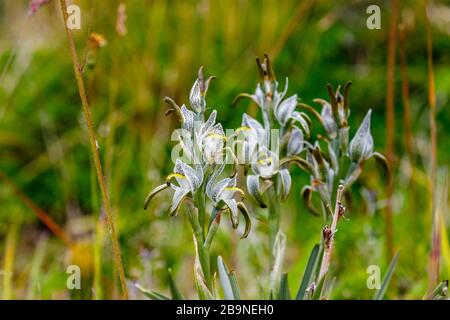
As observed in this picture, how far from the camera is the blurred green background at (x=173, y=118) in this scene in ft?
7.27

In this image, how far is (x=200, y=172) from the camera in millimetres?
1182

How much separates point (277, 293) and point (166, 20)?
6.30 feet

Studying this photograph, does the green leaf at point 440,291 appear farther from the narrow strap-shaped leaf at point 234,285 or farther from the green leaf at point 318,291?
the narrow strap-shaped leaf at point 234,285

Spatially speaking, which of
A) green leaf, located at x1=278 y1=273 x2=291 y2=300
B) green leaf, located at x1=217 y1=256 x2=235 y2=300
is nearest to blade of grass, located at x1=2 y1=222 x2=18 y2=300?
green leaf, located at x1=217 y1=256 x2=235 y2=300

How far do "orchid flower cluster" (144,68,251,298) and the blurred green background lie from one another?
34.0 inches

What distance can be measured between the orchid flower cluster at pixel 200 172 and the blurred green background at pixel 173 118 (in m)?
0.86

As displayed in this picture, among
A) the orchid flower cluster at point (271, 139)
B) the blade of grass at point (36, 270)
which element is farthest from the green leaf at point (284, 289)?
the blade of grass at point (36, 270)

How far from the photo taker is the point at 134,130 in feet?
9.34

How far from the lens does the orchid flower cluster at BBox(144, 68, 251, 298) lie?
1.17 meters

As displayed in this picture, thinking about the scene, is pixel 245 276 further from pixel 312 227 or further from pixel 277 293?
pixel 277 293

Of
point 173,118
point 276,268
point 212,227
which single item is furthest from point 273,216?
point 173,118

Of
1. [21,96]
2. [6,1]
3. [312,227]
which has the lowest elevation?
[312,227]

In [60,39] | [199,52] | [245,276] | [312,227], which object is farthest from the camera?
[60,39]
